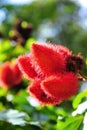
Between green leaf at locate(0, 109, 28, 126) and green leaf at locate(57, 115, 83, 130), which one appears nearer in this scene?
green leaf at locate(57, 115, 83, 130)

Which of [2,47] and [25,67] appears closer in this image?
[25,67]

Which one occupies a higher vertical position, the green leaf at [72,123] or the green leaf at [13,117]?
the green leaf at [13,117]

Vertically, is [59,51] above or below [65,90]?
above

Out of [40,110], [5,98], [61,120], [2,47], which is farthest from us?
[2,47]

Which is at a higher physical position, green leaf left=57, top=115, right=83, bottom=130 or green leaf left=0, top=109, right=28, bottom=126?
green leaf left=0, top=109, right=28, bottom=126

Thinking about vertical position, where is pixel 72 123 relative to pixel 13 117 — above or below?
below

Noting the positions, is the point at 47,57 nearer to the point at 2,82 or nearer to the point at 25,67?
the point at 25,67

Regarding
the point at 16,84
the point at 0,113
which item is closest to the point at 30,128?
the point at 0,113

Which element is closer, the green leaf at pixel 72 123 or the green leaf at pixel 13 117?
the green leaf at pixel 72 123

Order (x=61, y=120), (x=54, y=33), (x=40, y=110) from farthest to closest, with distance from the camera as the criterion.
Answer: (x=54, y=33), (x=40, y=110), (x=61, y=120)

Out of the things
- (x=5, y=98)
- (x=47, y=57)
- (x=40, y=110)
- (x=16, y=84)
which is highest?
(x=16, y=84)

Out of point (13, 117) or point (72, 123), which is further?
point (13, 117)
